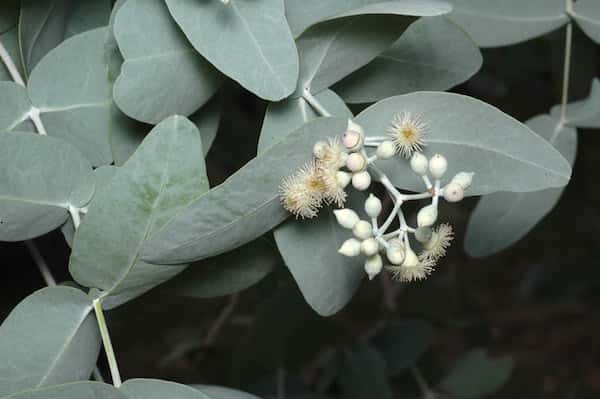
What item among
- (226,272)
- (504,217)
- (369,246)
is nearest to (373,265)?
(369,246)

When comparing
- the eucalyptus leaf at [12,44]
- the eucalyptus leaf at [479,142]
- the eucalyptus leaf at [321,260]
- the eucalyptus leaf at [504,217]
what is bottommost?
the eucalyptus leaf at [504,217]

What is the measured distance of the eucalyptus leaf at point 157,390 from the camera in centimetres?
109

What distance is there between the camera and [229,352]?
2.57 meters

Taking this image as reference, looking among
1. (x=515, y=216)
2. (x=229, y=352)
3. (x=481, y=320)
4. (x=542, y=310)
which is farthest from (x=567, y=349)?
(x=515, y=216)

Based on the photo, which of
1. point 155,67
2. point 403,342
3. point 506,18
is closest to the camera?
point 155,67

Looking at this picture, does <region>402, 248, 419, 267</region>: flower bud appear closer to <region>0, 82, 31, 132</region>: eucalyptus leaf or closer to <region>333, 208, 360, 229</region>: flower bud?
<region>333, 208, 360, 229</region>: flower bud

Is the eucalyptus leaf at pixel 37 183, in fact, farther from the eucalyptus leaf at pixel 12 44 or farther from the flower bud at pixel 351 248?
the flower bud at pixel 351 248

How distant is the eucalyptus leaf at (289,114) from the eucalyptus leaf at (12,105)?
344 millimetres

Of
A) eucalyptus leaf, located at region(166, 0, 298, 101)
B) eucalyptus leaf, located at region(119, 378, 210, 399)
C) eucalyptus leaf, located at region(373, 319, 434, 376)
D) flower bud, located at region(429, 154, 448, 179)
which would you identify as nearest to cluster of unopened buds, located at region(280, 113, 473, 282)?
flower bud, located at region(429, 154, 448, 179)

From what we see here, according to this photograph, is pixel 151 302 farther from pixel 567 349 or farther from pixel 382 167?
pixel 567 349

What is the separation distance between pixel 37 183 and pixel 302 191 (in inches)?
14.1

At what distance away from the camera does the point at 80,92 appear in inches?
47.8

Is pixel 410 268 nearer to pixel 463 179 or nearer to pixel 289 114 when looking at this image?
pixel 463 179

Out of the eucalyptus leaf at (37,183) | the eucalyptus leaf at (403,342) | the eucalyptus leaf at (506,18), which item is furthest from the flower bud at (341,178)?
the eucalyptus leaf at (403,342)
